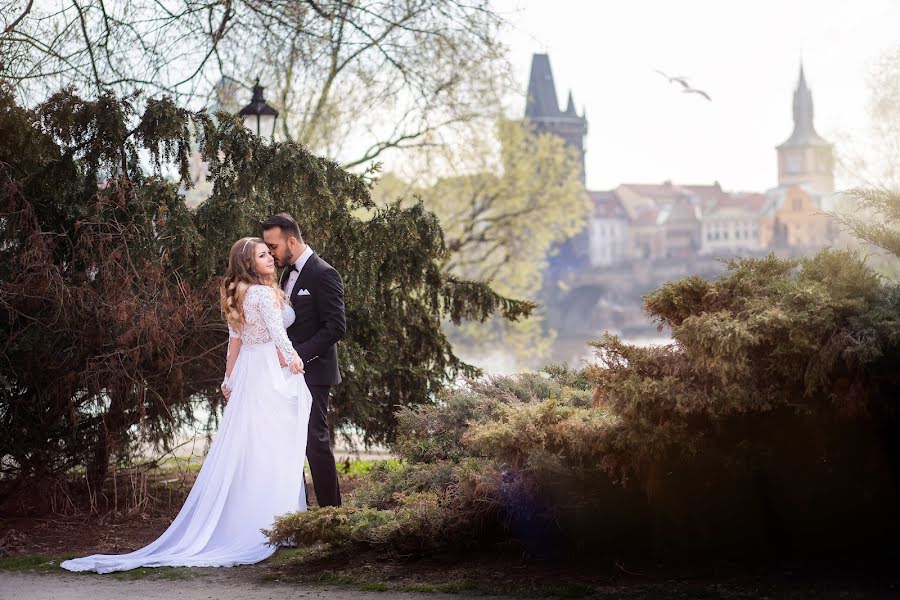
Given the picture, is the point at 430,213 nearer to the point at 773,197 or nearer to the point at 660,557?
the point at 660,557

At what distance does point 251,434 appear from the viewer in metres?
6.27

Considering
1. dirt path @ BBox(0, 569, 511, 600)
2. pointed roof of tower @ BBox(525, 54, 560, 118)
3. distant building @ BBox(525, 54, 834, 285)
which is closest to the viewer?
dirt path @ BBox(0, 569, 511, 600)

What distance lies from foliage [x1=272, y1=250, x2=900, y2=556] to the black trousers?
36.1 inches

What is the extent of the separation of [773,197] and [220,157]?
127995 millimetres

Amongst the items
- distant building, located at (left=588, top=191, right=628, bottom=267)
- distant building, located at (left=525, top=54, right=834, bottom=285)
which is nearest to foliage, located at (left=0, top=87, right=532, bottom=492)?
distant building, located at (left=525, top=54, right=834, bottom=285)

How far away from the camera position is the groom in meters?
6.53

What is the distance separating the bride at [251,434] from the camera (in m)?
6.12

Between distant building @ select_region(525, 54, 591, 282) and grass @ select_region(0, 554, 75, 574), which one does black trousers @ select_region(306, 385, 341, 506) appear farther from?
distant building @ select_region(525, 54, 591, 282)

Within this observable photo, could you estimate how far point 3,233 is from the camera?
24.8 feet

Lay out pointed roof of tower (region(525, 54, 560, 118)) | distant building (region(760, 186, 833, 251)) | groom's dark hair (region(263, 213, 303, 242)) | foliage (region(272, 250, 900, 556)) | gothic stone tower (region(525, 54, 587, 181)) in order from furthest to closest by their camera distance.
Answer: pointed roof of tower (region(525, 54, 560, 118)) → gothic stone tower (region(525, 54, 587, 181)) → distant building (region(760, 186, 833, 251)) → groom's dark hair (region(263, 213, 303, 242)) → foliage (region(272, 250, 900, 556))

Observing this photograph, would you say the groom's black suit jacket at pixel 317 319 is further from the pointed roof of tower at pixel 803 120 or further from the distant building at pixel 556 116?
the pointed roof of tower at pixel 803 120

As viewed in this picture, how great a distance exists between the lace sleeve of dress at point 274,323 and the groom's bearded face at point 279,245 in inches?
17.8

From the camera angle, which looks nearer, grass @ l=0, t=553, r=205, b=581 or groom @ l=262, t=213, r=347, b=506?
grass @ l=0, t=553, r=205, b=581

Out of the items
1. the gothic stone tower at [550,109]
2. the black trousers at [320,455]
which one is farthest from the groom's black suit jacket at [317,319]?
the gothic stone tower at [550,109]
